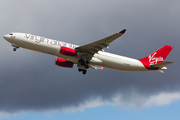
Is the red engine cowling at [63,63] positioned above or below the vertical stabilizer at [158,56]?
below

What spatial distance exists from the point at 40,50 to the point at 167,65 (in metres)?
23.4

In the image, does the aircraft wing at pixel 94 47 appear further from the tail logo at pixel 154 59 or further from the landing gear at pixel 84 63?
the tail logo at pixel 154 59

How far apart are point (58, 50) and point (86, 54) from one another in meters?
5.29

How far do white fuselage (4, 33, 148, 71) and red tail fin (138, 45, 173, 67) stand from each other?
249 centimetres

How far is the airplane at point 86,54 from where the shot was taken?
43.0 meters

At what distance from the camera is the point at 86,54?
148ft

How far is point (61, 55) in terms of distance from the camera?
43500 mm

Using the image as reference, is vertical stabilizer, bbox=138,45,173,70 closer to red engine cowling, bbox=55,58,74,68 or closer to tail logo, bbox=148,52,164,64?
tail logo, bbox=148,52,164,64

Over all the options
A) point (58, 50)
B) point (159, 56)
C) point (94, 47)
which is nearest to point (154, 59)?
point (159, 56)

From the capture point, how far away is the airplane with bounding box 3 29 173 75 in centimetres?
4303

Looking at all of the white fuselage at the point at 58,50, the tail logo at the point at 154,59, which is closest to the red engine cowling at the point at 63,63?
the white fuselage at the point at 58,50

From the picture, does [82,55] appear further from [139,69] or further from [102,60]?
[139,69]

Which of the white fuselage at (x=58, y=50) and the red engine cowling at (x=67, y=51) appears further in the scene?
the white fuselage at (x=58, y=50)

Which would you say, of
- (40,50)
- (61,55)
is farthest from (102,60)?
(40,50)
